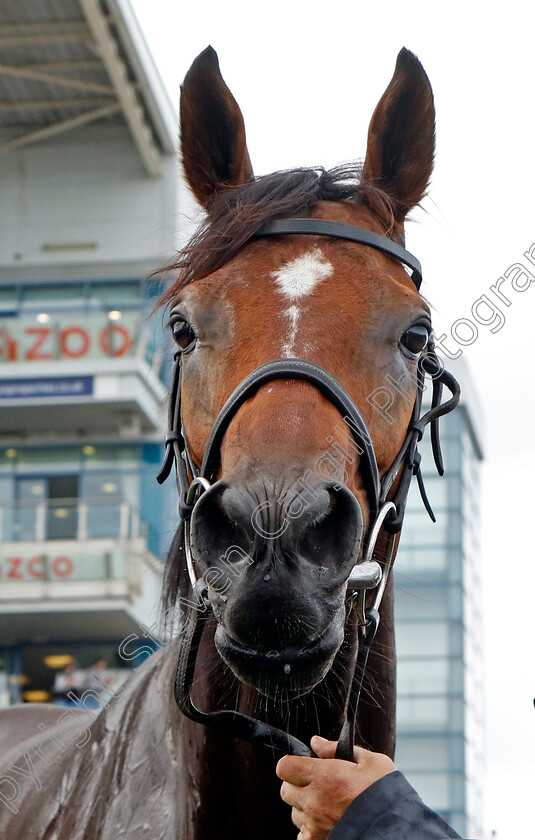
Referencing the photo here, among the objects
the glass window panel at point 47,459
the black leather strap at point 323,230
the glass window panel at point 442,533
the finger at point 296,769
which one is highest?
the black leather strap at point 323,230

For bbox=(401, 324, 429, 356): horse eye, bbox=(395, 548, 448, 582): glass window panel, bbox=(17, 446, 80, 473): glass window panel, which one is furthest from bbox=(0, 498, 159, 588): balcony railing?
bbox=(401, 324, 429, 356): horse eye

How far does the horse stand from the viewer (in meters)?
2.12

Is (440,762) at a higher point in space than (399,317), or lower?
lower

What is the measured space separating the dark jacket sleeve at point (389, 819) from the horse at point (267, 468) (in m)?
0.28

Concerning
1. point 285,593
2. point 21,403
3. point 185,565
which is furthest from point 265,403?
point 21,403

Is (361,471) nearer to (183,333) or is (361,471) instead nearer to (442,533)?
(183,333)

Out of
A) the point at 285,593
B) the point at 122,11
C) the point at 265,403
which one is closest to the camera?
the point at 285,593

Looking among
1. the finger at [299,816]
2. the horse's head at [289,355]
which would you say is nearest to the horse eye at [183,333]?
the horse's head at [289,355]

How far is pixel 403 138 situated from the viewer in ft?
10.6

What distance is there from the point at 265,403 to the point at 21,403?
17.7 meters

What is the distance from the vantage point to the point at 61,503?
1666cm

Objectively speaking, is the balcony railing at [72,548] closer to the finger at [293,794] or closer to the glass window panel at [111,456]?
the glass window panel at [111,456]

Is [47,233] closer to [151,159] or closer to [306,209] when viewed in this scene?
[151,159]

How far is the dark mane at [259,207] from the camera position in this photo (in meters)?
2.88
